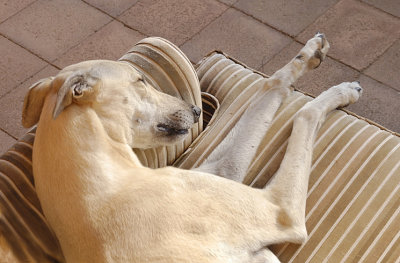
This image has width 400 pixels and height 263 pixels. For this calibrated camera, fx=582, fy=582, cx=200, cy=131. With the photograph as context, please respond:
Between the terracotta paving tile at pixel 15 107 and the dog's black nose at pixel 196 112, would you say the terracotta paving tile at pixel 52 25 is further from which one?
the dog's black nose at pixel 196 112

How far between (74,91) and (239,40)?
2.33 meters

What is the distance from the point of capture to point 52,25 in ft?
14.7

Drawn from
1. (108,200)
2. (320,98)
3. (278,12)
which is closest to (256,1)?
(278,12)

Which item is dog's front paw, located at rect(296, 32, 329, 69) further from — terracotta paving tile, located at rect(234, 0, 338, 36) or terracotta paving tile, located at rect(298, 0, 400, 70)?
terracotta paving tile, located at rect(234, 0, 338, 36)

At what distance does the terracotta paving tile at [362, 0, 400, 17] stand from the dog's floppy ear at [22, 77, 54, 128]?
291cm

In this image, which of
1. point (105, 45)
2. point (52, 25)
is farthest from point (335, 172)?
point (52, 25)

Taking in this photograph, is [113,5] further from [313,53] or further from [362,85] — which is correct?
[313,53]

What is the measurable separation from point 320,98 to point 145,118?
855 mm

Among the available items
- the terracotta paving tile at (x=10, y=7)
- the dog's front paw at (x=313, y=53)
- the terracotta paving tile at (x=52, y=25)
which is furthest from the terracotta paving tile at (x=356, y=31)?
the terracotta paving tile at (x=10, y=7)

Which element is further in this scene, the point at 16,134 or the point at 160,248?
the point at 16,134

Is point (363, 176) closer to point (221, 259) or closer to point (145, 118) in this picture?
point (221, 259)

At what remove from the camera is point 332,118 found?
2629mm

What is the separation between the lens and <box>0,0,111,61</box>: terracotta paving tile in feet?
14.2

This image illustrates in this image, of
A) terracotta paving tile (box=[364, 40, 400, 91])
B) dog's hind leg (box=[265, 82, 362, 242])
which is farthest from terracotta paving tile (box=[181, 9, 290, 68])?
dog's hind leg (box=[265, 82, 362, 242])
